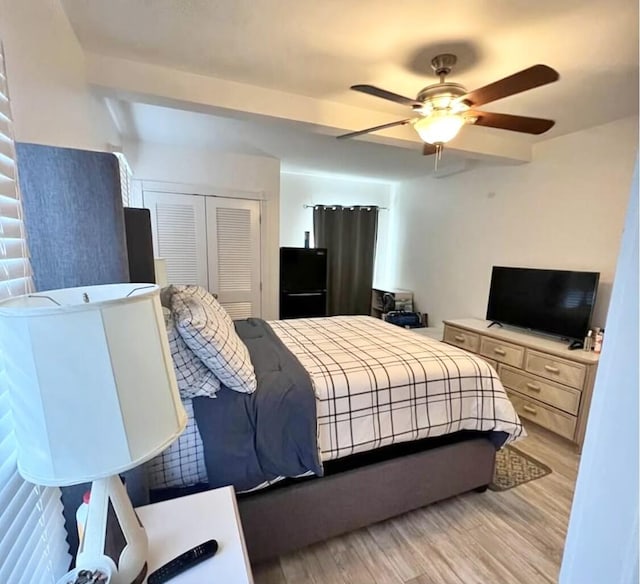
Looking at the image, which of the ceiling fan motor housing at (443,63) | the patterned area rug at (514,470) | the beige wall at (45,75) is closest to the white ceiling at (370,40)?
the ceiling fan motor housing at (443,63)

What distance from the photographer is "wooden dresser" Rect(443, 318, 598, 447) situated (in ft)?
7.79

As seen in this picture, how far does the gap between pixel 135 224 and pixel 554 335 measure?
3241mm

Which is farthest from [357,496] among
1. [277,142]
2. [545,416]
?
[277,142]

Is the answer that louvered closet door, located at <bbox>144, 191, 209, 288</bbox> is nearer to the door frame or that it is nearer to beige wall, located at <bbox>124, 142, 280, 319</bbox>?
the door frame

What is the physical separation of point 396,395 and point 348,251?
3.73 meters

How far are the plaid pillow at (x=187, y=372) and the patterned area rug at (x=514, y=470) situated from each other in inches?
72.8

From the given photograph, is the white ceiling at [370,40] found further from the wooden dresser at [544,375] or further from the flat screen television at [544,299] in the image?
the wooden dresser at [544,375]

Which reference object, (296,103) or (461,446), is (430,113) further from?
(461,446)

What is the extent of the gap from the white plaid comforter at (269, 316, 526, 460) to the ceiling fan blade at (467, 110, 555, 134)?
138cm

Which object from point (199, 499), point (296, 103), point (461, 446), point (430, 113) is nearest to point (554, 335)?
point (461, 446)

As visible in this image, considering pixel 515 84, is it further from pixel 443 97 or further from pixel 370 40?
pixel 370 40

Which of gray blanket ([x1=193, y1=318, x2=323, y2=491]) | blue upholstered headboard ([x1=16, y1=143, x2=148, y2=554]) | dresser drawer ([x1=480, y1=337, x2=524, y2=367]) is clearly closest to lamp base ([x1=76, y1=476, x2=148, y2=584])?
blue upholstered headboard ([x1=16, y1=143, x2=148, y2=554])

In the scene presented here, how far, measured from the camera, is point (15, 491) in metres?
0.73

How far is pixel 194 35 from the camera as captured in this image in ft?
5.54
